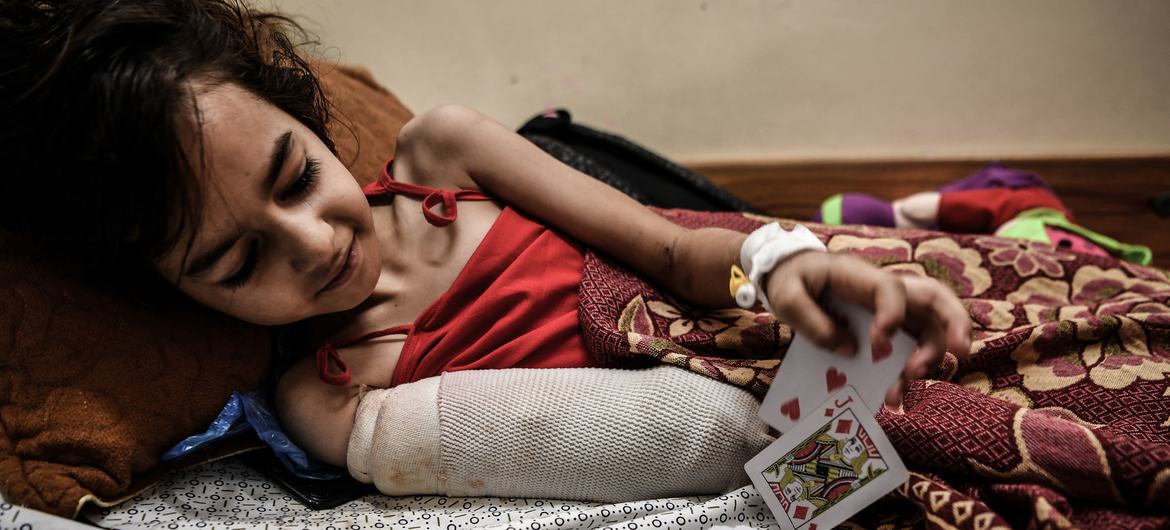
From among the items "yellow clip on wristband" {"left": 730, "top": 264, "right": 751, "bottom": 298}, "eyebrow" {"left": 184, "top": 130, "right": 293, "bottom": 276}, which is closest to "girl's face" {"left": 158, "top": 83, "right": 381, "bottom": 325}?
"eyebrow" {"left": 184, "top": 130, "right": 293, "bottom": 276}

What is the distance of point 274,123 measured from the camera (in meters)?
0.70

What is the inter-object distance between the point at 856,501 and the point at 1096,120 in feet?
4.33

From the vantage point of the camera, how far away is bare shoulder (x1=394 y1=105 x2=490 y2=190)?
0.91m

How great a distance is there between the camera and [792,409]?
64 centimetres

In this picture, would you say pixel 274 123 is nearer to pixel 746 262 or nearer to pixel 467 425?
pixel 467 425

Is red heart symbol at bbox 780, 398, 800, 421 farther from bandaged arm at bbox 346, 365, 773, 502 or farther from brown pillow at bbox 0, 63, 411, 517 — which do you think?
brown pillow at bbox 0, 63, 411, 517

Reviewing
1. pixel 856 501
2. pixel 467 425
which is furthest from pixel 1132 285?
pixel 467 425

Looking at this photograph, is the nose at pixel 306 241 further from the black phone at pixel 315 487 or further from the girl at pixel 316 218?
the black phone at pixel 315 487

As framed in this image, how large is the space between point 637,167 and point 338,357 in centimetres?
67

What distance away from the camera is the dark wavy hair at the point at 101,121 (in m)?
0.63

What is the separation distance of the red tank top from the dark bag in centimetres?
37

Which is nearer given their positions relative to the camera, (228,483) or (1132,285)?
(228,483)

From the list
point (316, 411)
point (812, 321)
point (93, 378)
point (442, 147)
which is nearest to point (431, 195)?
point (442, 147)

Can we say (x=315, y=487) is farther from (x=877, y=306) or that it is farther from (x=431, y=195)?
(x=877, y=306)
